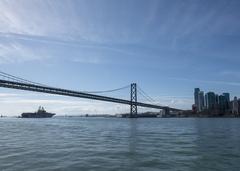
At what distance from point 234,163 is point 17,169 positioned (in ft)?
32.3

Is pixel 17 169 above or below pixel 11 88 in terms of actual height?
below

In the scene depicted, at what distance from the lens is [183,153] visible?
18.1 meters

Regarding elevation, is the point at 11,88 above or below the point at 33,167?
above

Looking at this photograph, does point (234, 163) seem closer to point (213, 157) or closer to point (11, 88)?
point (213, 157)

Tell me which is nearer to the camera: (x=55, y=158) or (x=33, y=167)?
(x=33, y=167)

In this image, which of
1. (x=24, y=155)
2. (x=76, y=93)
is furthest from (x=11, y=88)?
(x=24, y=155)

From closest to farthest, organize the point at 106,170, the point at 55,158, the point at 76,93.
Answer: the point at 106,170, the point at 55,158, the point at 76,93

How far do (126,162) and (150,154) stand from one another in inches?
114

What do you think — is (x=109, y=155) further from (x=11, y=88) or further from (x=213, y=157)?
(x=11, y=88)

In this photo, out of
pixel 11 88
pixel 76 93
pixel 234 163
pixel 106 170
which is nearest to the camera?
pixel 106 170

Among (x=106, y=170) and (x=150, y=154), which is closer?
(x=106, y=170)

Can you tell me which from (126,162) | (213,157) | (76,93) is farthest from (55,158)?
(76,93)

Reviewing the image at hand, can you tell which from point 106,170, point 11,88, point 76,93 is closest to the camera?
point 106,170

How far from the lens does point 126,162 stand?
49.9 feet
